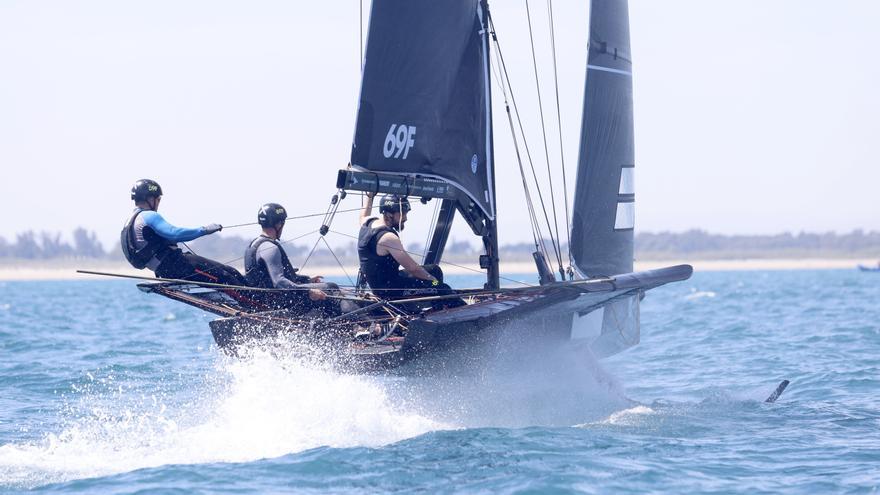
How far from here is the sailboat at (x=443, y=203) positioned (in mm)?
10227

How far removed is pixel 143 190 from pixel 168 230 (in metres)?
0.48

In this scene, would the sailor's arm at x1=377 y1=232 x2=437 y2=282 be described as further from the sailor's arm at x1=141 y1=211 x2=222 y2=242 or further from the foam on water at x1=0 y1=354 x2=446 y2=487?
the sailor's arm at x1=141 y1=211 x2=222 y2=242

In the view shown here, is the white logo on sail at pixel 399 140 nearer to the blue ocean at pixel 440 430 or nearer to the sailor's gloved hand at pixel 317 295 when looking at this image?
the sailor's gloved hand at pixel 317 295

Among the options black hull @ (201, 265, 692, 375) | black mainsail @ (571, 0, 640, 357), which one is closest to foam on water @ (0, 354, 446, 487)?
black hull @ (201, 265, 692, 375)

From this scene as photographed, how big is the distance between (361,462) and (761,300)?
3271cm

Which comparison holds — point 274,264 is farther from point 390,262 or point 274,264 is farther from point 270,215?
point 390,262

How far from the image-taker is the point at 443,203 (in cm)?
1227

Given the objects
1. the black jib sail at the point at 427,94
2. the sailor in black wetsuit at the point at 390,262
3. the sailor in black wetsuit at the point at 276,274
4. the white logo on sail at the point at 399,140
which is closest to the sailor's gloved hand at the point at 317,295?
the sailor in black wetsuit at the point at 276,274

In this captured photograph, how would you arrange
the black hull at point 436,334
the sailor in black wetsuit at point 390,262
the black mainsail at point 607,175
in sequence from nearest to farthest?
the black hull at point 436,334, the sailor in black wetsuit at point 390,262, the black mainsail at point 607,175

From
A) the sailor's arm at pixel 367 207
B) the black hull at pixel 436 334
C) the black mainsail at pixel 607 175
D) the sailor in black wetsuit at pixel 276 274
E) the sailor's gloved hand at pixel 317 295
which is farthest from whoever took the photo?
the black mainsail at pixel 607 175

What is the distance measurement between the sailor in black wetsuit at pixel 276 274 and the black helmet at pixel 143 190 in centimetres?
102

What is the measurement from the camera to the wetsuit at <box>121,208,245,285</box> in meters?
10.6

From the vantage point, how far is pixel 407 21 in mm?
11133

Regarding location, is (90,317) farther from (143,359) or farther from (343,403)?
(343,403)
